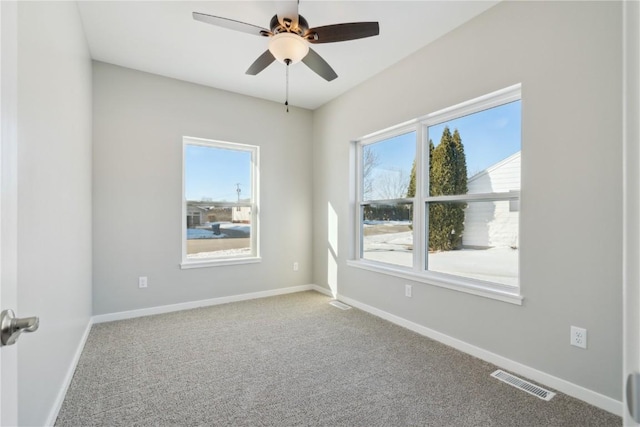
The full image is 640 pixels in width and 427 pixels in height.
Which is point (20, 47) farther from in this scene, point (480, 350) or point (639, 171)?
point (480, 350)

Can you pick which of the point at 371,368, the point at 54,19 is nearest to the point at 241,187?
the point at 54,19

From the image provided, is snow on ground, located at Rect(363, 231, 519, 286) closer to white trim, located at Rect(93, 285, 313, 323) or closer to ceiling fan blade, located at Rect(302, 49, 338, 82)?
white trim, located at Rect(93, 285, 313, 323)

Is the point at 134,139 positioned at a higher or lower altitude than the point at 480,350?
higher

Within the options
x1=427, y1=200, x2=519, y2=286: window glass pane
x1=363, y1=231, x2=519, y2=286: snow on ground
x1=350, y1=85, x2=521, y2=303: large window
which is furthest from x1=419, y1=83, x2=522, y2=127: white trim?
x1=363, y1=231, x2=519, y2=286: snow on ground

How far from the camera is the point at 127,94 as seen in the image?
3471 mm

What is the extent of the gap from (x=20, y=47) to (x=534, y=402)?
3317mm

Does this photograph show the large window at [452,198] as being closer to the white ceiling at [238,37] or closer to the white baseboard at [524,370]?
the white baseboard at [524,370]

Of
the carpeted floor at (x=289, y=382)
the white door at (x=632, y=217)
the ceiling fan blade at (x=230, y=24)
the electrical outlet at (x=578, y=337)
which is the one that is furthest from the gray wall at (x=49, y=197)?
the electrical outlet at (x=578, y=337)

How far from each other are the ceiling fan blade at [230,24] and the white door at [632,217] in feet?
7.04

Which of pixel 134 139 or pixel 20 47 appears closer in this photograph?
pixel 20 47

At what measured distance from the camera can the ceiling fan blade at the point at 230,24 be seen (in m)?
2.04

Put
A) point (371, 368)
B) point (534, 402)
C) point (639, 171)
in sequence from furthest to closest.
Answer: point (371, 368)
point (534, 402)
point (639, 171)

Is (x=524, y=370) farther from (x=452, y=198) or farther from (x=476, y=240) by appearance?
(x=452, y=198)

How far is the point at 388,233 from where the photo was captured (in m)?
3.71
